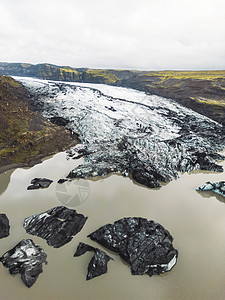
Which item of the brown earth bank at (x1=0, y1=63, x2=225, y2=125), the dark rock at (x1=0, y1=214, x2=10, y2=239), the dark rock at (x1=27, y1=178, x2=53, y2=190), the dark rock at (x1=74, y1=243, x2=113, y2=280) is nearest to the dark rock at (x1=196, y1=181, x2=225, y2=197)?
the dark rock at (x1=74, y1=243, x2=113, y2=280)

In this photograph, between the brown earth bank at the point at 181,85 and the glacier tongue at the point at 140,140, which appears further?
the brown earth bank at the point at 181,85

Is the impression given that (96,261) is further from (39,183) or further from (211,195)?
(211,195)

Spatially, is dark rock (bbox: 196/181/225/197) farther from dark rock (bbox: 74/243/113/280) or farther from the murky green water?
dark rock (bbox: 74/243/113/280)

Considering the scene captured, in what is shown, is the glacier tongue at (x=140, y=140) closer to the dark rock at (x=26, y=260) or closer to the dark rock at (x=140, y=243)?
the dark rock at (x=140, y=243)

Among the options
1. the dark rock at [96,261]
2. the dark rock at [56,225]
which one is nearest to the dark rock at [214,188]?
the dark rock at [96,261]

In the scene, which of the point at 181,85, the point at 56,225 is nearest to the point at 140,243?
the point at 56,225

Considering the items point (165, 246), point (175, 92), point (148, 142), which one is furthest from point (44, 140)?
point (175, 92)

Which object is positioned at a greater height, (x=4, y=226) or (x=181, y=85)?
(x=181, y=85)
